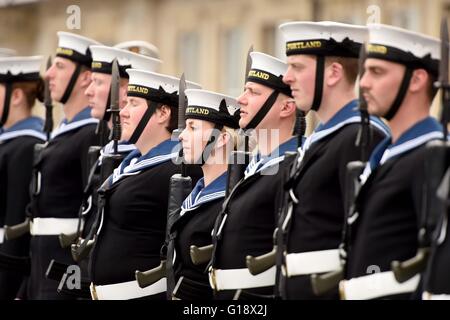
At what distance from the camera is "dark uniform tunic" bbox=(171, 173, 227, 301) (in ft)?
31.0

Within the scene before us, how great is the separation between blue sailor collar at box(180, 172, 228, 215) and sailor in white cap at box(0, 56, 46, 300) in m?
2.74

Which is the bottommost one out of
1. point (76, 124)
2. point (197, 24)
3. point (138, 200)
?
point (138, 200)

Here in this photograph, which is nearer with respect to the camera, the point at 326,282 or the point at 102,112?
the point at 326,282

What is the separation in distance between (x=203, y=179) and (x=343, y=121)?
5.50 feet

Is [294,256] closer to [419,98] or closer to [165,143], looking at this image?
[419,98]

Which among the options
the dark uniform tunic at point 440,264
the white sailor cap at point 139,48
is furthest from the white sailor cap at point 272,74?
the white sailor cap at point 139,48

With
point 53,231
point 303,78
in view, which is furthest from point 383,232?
point 53,231

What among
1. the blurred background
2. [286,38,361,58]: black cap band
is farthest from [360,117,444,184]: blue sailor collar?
the blurred background

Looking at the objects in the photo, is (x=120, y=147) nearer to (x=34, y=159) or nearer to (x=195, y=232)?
(x=34, y=159)

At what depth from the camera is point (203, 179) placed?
9.75 m

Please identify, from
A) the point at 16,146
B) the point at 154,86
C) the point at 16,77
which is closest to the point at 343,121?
the point at 154,86

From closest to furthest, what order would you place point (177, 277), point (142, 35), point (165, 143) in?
point (177, 277) → point (165, 143) → point (142, 35)
